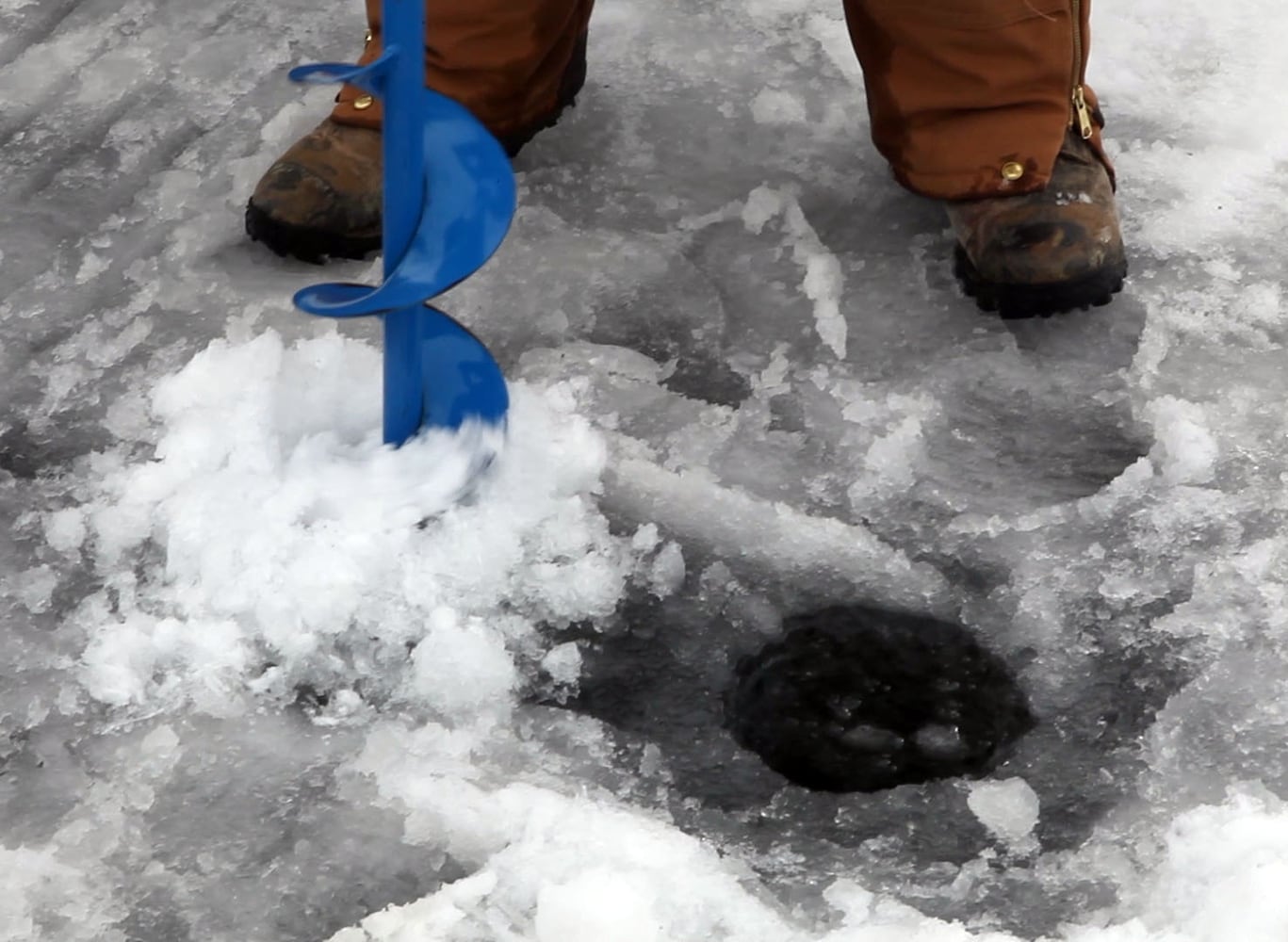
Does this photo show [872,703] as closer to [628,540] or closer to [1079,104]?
[628,540]

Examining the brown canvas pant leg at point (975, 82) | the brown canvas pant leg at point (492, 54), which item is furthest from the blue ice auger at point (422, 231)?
the brown canvas pant leg at point (975, 82)

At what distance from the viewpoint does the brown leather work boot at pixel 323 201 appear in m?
1.61

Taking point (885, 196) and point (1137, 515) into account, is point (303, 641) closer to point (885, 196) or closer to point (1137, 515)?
point (1137, 515)

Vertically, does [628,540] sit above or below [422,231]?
below

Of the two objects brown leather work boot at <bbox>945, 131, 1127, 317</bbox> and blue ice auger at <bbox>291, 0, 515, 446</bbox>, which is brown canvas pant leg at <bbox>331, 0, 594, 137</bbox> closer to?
blue ice auger at <bbox>291, 0, 515, 446</bbox>

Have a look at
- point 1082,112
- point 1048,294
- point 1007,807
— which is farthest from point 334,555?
point 1082,112

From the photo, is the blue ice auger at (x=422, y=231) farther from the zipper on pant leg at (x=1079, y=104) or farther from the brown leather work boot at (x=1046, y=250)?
the zipper on pant leg at (x=1079, y=104)

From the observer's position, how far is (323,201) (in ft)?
5.27

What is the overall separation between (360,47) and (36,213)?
496 mm

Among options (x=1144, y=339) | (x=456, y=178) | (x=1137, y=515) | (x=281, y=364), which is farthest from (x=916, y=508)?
(x=281, y=364)

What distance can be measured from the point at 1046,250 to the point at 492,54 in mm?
648

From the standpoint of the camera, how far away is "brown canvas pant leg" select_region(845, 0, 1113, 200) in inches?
60.3

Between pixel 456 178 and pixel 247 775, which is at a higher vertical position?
pixel 456 178

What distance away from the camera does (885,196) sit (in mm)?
1748
